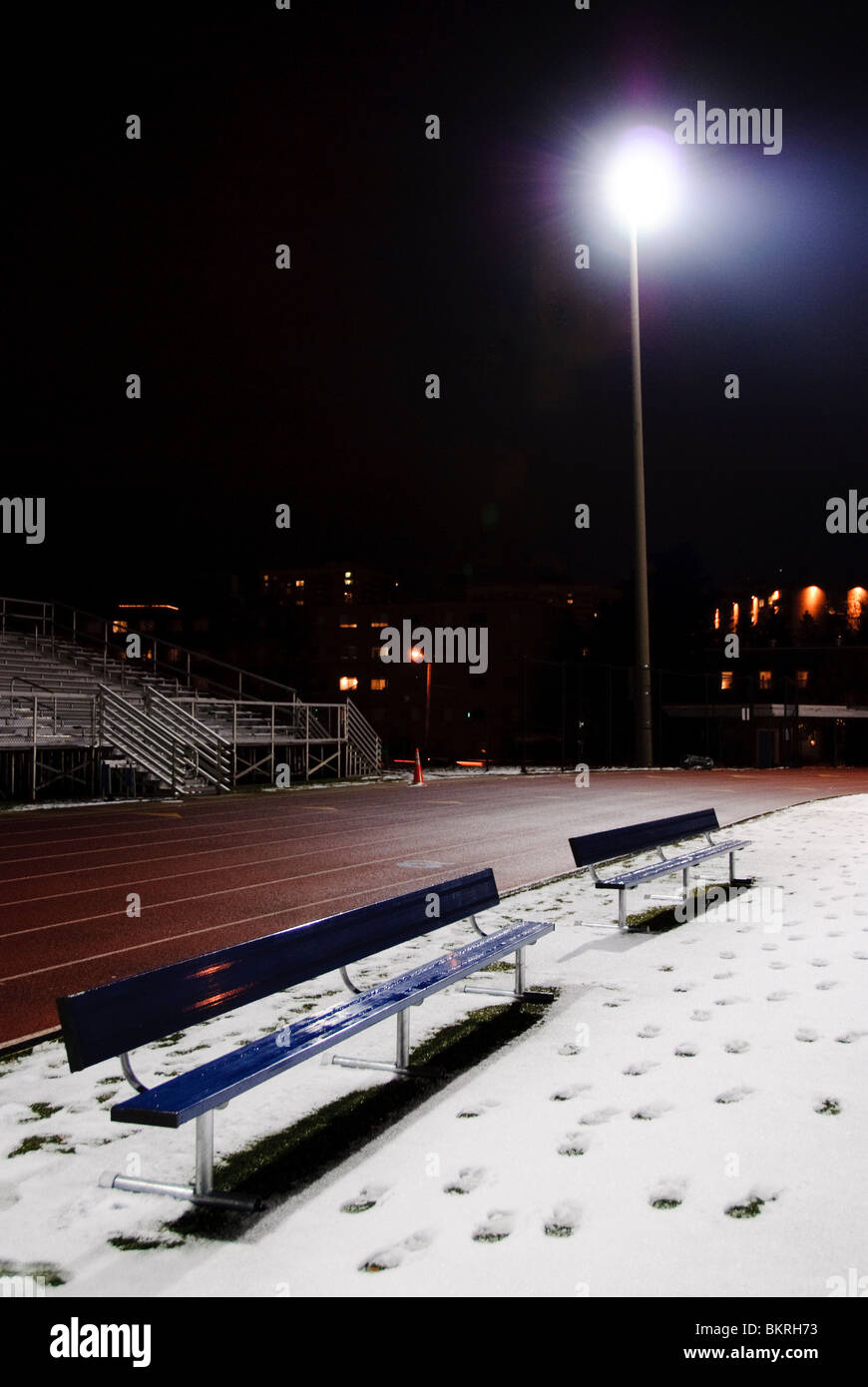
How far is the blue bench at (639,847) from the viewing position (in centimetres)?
792

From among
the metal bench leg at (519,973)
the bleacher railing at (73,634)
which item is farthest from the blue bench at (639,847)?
the bleacher railing at (73,634)

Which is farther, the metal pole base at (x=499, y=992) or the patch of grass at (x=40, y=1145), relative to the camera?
the metal pole base at (x=499, y=992)

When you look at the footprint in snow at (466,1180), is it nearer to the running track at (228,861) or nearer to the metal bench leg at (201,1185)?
the metal bench leg at (201,1185)

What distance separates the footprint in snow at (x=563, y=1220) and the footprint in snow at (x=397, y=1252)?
38cm

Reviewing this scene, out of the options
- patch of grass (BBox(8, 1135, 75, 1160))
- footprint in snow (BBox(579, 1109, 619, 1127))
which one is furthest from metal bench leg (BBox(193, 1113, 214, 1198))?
footprint in snow (BBox(579, 1109, 619, 1127))

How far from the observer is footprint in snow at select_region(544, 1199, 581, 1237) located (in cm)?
313

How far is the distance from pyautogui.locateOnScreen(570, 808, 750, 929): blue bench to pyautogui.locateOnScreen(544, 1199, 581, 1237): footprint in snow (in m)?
4.34

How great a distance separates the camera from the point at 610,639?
72.4m

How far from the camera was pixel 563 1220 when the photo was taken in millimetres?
3215

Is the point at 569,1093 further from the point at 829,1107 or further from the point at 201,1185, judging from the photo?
the point at 201,1185

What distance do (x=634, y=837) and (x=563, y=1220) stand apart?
5819 millimetres

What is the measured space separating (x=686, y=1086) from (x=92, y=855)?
9.44 m

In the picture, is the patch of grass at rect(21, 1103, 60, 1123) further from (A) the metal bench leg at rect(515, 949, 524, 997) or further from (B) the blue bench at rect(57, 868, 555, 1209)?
(A) the metal bench leg at rect(515, 949, 524, 997)
